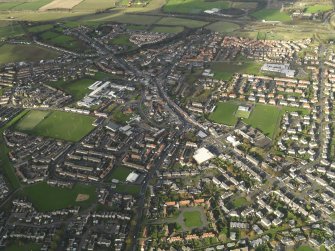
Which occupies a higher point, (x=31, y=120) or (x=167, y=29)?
(x=167, y=29)

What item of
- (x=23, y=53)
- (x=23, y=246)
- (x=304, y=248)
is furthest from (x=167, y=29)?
(x=304, y=248)

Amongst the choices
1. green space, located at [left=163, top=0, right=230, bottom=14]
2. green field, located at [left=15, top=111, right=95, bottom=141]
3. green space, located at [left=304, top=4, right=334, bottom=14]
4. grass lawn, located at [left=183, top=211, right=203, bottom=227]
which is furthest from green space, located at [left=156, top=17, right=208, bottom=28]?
grass lawn, located at [left=183, top=211, right=203, bottom=227]

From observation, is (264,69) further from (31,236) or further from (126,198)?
(31,236)

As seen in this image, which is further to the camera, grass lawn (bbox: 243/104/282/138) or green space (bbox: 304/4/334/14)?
green space (bbox: 304/4/334/14)

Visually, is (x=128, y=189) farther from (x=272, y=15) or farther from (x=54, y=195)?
(x=272, y=15)

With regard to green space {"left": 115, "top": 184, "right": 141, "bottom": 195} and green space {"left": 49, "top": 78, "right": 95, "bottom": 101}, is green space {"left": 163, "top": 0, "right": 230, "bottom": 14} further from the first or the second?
green space {"left": 115, "top": 184, "right": 141, "bottom": 195}

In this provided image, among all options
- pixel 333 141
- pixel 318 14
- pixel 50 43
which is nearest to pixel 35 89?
pixel 50 43
